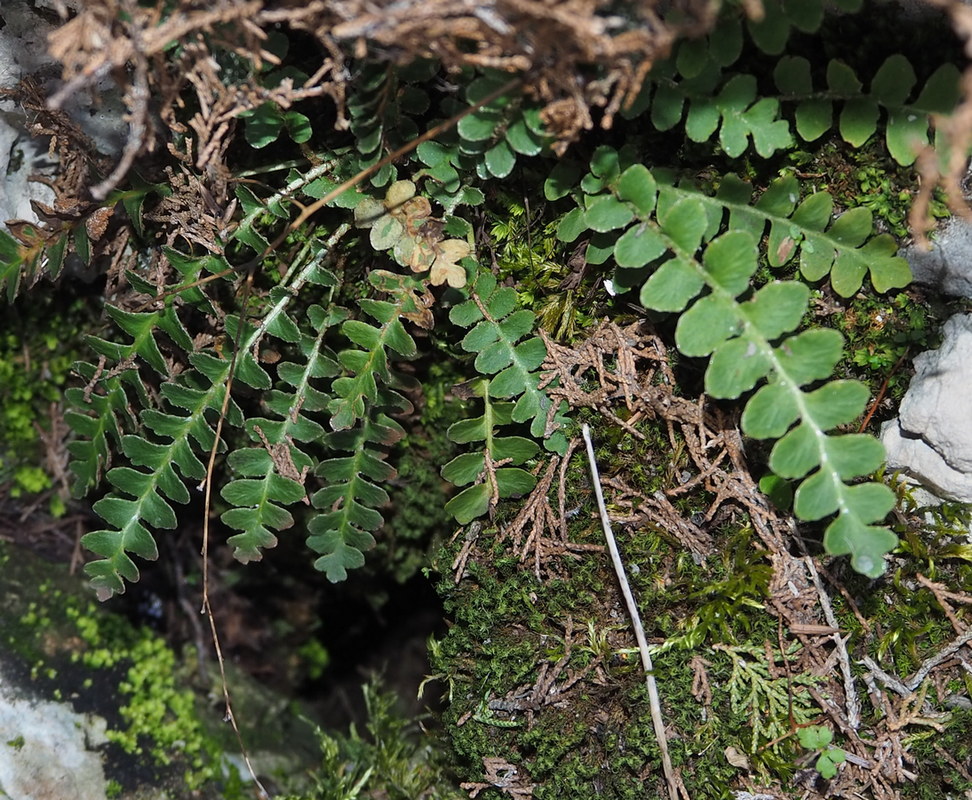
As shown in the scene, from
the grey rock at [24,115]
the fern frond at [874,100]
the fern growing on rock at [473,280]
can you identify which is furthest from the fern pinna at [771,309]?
the grey rock at [24,115]

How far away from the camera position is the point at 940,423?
2.71 m

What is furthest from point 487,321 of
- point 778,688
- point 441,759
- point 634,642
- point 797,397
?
point 441,759

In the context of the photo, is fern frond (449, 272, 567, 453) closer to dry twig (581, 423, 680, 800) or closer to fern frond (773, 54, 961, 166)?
dry twig (581, 423, 680, 800)

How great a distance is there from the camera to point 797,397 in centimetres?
241

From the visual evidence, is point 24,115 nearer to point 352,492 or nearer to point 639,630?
point 352,492

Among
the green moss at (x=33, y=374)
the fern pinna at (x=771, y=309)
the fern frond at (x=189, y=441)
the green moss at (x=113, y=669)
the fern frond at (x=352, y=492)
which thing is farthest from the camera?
the green moss at (x=33, y=374)

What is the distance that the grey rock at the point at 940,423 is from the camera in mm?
2689

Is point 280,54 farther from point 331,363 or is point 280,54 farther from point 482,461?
point 482,461

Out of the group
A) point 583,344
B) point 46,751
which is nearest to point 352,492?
point 583,344

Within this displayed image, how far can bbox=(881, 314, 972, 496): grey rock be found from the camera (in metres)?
2.69

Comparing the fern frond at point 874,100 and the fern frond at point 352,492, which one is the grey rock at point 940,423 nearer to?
the fern frond at point 874,100

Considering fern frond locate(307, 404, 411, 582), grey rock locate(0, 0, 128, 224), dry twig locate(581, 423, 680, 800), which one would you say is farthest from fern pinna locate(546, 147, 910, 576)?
grey rock locate(0, 0, 128, 224)

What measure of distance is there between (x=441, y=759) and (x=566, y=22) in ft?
9.94

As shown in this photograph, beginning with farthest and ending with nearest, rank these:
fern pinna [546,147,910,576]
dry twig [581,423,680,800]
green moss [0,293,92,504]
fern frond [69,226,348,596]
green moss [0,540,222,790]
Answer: green moss [0,293,92,504] < green moss [0,540,222,790] < fern frond [69,226,348,596] < dry twig [581,423,680,800] < fern pinna [546,147,910,576]
